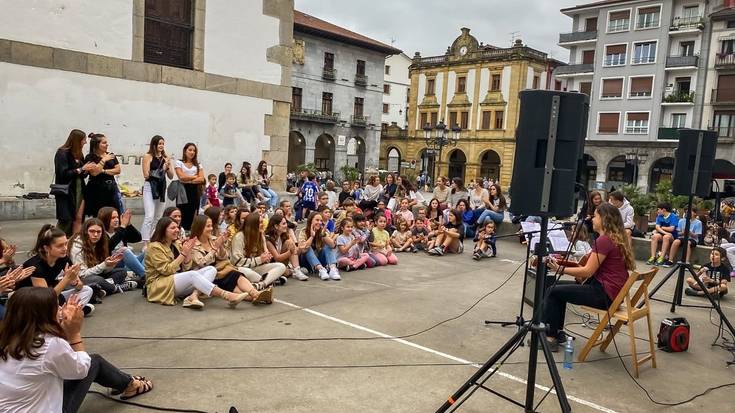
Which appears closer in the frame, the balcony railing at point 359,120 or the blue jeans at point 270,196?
the blue jeans at point 270,196

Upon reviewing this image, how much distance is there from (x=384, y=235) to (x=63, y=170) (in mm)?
5310

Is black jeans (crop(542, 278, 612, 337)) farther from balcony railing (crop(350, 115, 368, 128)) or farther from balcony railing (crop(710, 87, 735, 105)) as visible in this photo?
balcony railing (crop(710, 87, 735, 105))

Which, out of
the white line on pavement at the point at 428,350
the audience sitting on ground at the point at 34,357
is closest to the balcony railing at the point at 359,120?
the white line on pavement at the point at 428,350

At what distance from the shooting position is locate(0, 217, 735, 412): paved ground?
4.10 m

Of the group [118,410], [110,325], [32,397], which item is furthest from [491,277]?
[32,397]

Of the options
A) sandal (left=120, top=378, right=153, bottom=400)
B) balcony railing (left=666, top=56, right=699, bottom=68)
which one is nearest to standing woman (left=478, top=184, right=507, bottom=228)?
sandal (left=120, top=378, right=153, bottom=400)

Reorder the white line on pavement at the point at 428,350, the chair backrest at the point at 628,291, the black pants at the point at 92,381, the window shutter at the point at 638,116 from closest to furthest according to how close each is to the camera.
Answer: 1. the black pants at the point at 92,381
2. the white line on pavement at the point at 428,350
3. the chair backrest at the point at 628,291
4. the window shutter at the point at 638,116

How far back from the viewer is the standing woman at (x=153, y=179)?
8312mm

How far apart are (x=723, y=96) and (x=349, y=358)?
1702 inches

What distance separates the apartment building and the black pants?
136ft

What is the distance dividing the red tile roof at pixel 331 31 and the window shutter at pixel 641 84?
1856 cm

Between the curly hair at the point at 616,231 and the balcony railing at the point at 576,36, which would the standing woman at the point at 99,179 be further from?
the balcony railing at the point at 576,36

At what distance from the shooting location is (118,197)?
8.05 meters

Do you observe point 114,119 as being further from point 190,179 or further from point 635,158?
point 635,158
